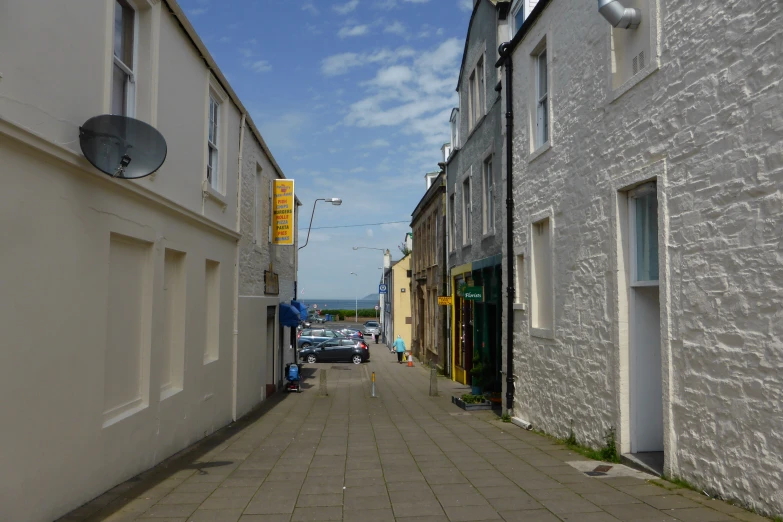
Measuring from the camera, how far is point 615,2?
25.1ft

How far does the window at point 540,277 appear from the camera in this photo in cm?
1097

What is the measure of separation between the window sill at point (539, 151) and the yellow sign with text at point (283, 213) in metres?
8.09

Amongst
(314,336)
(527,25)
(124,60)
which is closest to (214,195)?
(124,60)

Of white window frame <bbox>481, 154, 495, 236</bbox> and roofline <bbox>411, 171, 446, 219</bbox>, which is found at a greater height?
roofline <bbox>411, 171, 446, 219</bbox>

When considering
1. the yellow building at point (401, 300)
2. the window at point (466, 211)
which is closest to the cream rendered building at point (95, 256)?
the window at point (466, 211)

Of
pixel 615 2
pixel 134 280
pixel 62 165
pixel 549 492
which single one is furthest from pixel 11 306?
pixel 615 2

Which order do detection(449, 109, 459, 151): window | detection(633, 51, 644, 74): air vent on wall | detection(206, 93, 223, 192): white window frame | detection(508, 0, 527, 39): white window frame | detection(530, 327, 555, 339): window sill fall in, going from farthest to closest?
detection(449, 109, 459, 151): window < detection(508, 0, 527, 39): white window frame < detection(206, 93, 223, 192): white window frame < detection(530, 327, 555, 339): window sill < detection(633, 51, 644, 74): air vent on wall

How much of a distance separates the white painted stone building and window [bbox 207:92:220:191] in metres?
5.53

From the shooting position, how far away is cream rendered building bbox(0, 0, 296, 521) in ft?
16.1

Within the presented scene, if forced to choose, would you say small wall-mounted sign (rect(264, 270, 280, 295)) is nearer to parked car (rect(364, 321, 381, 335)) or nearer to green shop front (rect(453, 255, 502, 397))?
green shop front (rect(453, 255, 502, 397))

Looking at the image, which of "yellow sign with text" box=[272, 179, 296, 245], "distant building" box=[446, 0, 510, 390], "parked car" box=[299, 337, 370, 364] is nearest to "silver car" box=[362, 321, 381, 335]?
"parked car" box=[299, 337, 370, 364]

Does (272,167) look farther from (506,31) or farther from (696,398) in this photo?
(696,398)

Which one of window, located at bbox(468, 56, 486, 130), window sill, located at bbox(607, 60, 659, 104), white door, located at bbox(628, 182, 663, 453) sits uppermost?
window, located at bbox(468, 56, 486, 130)

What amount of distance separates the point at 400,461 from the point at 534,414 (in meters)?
3.51
